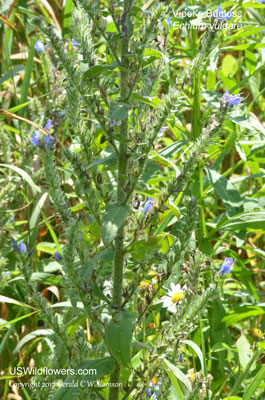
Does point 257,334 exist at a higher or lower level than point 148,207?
lower

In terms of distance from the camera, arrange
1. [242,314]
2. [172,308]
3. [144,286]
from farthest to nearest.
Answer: [242,314]
[172,308]
[144,286]

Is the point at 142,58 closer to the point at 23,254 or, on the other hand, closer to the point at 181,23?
the point at 23,254

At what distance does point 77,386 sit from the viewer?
1.48 meters

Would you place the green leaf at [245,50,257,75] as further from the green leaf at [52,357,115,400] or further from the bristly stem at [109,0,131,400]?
the green leaf at [52,357,115,400]

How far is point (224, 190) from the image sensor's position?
236 centimetres

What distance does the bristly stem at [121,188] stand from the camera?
1357 mm

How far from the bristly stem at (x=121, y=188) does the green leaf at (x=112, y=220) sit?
6 cm

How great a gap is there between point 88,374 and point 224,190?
3.83ft

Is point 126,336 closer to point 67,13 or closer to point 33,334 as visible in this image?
point 33,334

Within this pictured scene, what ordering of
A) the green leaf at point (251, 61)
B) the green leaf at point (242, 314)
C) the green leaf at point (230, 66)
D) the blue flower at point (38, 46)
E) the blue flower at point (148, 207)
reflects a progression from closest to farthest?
the blue flower at point (148, 207)
the green leaf at point (242, 314)
the green leaf at point (251, 61)
the blue flower at point (38, 46)
the green leaf at point (230, 66)

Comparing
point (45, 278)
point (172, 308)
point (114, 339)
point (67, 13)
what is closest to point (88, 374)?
point (114, 339)

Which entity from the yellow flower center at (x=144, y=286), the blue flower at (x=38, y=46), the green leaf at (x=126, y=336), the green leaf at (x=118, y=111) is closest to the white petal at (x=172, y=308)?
the yellow flower center at (x=144, y=286)

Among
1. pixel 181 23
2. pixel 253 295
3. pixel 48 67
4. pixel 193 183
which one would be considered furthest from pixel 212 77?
pixel 253 295

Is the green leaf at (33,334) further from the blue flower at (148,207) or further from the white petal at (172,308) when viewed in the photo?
the blue flower at (148,207)
